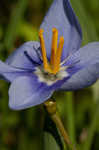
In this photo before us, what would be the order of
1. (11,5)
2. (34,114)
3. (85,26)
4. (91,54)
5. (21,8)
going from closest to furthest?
(91,54) < (85,26) < (21,8) < (34,114) < (11,5)

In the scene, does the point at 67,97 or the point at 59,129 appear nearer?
the point at 59,129

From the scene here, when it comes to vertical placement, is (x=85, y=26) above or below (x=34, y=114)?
above

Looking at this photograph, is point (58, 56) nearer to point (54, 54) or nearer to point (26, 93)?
point (54, 54)

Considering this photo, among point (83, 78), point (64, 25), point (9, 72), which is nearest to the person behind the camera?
point (83, 78)

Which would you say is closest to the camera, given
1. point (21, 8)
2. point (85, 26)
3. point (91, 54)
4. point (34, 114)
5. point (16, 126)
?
point (91, 54)

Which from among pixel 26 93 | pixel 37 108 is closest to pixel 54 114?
pixel 26 93

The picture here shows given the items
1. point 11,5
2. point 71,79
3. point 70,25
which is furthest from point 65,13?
point 11,5

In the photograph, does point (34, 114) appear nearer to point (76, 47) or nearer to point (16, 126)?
point (16, 126)
